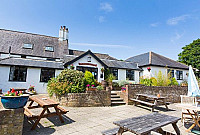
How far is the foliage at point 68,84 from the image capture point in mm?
7988

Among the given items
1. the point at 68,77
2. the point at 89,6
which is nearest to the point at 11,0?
the point at 89,6

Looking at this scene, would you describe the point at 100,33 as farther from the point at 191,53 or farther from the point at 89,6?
the point at 191,53

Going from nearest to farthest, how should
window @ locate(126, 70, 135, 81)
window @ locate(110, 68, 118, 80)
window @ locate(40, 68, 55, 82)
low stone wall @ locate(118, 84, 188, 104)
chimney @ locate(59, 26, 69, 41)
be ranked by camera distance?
low stone wall @ locate(118, 84, 188, 104) → window @ locate(40, 68, 55, 82) → window @ locate(110, 68, 118, 80) → window @ locate(126, 70, 135, 81) → chimney @ locate(59, 26, 69, 41)

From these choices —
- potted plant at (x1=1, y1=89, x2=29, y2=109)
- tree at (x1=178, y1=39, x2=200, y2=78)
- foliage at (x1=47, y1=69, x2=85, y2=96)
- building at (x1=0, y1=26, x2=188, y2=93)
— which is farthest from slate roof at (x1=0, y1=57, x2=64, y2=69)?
tree at (x1=178, y1=39, x2=200, y2=78)

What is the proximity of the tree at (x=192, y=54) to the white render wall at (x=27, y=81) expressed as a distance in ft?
114

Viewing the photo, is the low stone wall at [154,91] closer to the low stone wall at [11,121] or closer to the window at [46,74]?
the low stone wall at [11,121]

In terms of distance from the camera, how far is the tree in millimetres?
30075

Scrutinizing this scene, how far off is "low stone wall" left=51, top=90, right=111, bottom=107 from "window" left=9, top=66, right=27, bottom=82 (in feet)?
21.6

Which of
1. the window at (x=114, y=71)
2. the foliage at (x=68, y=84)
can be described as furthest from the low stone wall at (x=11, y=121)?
the window at (x=114, y=71)

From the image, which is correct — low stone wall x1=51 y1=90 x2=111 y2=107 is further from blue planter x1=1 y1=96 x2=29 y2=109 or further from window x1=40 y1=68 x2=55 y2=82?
window x1=40 y1=68 x2=55 y2=82

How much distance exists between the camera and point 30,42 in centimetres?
1816

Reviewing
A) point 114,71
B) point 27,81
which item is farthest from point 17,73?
point 114,71

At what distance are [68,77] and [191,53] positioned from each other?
3576 centimetres

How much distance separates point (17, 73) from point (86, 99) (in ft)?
29.9
